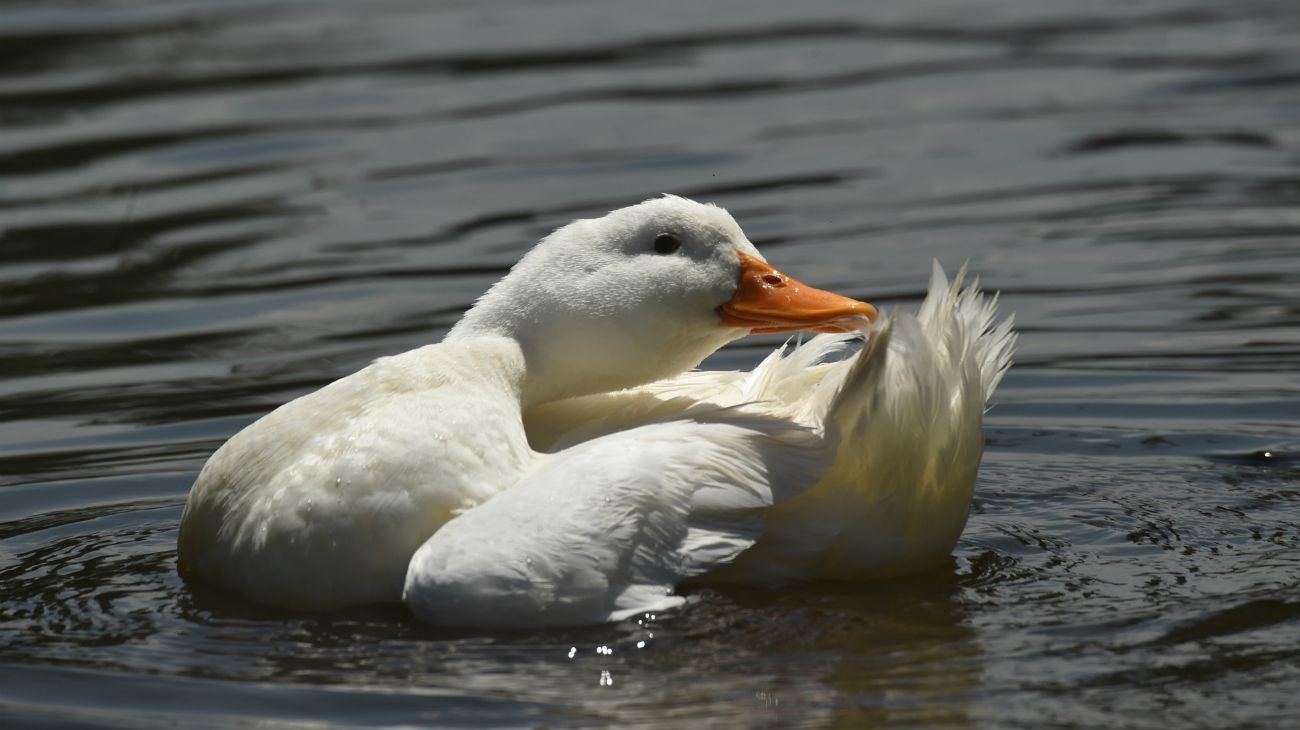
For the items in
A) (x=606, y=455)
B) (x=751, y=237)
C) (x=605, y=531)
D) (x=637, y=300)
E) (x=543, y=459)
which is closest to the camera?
(x=605, y=531)

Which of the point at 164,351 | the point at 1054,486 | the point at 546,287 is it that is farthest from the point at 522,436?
the point at 164,351

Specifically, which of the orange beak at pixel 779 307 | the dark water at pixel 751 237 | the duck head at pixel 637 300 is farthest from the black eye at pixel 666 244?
the dark water at pixel 751 237

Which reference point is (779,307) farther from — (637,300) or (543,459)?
(543,459)

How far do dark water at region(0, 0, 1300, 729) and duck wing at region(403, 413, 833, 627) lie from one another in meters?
0.11

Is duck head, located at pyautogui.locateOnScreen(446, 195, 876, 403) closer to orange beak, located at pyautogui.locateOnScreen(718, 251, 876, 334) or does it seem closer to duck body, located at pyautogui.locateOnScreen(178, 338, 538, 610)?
orange beak, located at pyautogui.locateOnScreen(718, 251, 876, 334)

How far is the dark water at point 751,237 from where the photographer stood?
17.5ft

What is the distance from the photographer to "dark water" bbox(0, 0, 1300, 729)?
5336 mm

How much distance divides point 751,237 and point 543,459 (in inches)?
213

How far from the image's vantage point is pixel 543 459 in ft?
20.3

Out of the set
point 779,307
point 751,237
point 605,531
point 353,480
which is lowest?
point 605,531

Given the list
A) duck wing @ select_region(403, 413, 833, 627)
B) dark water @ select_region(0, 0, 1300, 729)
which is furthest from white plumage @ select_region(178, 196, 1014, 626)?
dark water @ select_region(0, 0, 1300, 729)

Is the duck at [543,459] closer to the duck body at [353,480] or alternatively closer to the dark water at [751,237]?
the duck body at [353,480]

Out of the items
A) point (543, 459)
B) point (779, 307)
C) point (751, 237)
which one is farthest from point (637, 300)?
point (751, 237)

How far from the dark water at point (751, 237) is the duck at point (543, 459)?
0.16 m
